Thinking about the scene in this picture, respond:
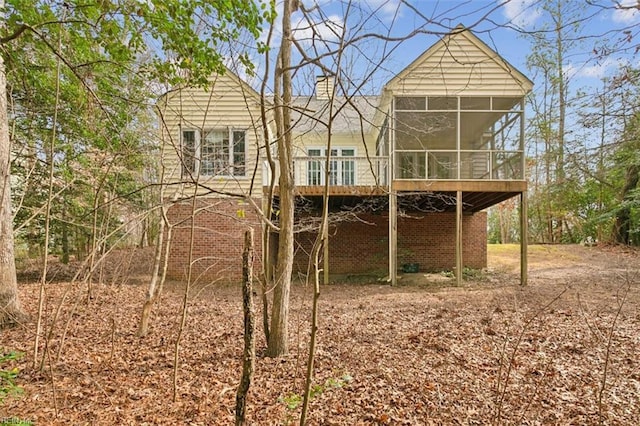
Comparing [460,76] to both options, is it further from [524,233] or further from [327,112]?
[524,233]

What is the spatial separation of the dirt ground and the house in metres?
2.26

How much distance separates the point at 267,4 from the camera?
3527 mm

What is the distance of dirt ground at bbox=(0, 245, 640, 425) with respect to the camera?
10.7ft

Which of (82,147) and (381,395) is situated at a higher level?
(82,147)

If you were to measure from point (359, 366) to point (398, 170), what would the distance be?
6.57 metres

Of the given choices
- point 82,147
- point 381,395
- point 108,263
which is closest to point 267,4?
point 381,395

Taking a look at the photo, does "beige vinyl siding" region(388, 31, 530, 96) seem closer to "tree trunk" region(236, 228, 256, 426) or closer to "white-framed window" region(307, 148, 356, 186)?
"white-framed window" region(307, 148, 356, 186)

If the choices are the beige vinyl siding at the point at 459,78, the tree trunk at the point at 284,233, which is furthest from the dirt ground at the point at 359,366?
the beige vinyl siding at the point at 459,78

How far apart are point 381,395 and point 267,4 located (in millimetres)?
4192

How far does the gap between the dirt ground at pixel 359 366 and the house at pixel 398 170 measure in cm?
226

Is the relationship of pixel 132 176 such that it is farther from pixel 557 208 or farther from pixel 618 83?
pixel 557 208

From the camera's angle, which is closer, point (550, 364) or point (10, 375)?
point (10, 375)

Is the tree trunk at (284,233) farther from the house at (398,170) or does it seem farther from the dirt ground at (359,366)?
the house at (398,170)

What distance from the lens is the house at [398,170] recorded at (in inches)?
352
